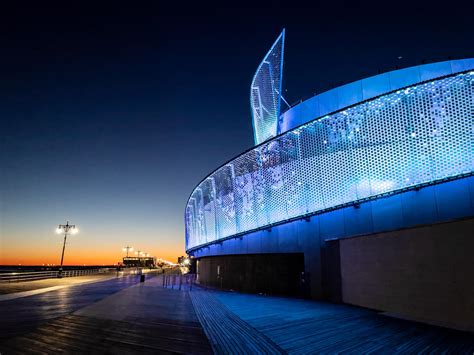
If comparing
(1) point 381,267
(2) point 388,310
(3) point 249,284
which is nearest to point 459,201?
(1) point 381,267

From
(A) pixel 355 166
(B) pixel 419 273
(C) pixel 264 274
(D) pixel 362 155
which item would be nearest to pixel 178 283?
(C) pixel 264 274

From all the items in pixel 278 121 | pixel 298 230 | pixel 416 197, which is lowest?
pixel 298 230

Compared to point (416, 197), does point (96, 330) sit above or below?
below

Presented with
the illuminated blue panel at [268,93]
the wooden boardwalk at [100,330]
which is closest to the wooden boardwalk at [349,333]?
the wooden boardwalk at [100,330]

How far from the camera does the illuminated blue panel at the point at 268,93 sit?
23.2 meters

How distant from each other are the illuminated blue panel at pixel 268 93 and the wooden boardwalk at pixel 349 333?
1557cm

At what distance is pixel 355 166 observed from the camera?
15.5m

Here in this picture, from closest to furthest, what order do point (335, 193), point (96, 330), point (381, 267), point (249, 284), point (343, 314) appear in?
point (96, 330), point (343, 314), point (381, 267), point (335, 193), point (249, 284)

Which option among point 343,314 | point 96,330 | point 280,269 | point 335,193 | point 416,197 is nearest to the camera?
point 96,330

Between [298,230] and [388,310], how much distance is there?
24.7ft

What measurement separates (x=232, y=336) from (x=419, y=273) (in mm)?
7192

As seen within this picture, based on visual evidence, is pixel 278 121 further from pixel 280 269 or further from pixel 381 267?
pixel 381 267

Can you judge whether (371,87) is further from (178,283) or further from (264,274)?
(178,283)

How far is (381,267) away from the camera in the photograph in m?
12.1
